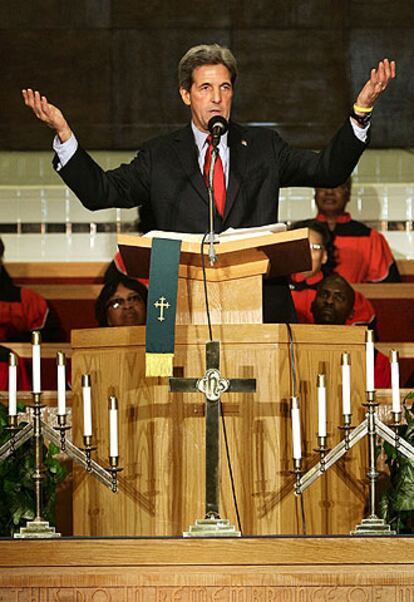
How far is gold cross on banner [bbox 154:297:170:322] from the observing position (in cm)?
378

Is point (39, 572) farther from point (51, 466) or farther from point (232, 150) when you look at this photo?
point (232, 150)

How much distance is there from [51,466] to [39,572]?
902mm

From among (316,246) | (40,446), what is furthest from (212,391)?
(316,246)

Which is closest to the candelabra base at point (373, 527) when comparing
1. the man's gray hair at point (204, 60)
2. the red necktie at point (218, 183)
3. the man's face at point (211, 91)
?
the red necktie at point (218, 183)

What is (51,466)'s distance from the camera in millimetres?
4242

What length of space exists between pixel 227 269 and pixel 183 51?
5.35 metres

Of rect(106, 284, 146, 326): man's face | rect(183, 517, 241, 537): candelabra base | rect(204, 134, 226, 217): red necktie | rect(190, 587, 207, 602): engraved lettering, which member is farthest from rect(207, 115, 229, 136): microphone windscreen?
rect(106, 284, 146, 326): man's face

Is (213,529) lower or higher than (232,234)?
lower

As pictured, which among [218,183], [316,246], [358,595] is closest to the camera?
[358,595]

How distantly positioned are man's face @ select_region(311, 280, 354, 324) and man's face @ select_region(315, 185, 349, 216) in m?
2.09

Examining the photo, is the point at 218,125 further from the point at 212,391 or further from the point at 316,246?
Answer: the point at 316,246

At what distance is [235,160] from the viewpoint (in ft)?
14.6

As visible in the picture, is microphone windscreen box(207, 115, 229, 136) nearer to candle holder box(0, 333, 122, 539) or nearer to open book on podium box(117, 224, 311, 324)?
open book on podium box(117, 224, 311, 324)

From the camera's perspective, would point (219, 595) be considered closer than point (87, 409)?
Yes
